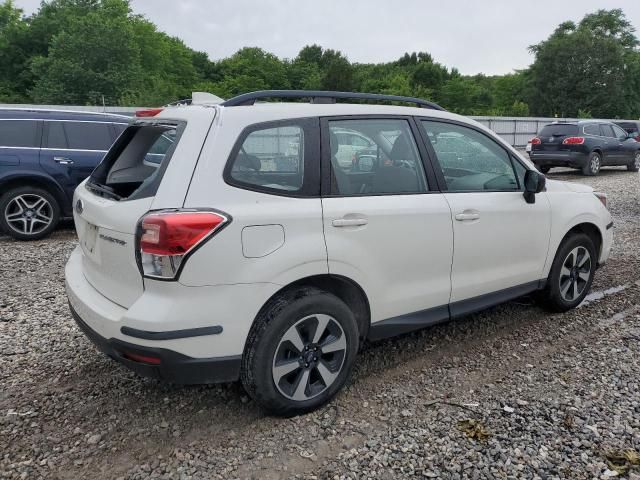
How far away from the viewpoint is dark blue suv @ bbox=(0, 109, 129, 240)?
23.8ft

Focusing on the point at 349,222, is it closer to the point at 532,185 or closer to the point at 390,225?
the point at 390,225

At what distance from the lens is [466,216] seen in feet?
11.6

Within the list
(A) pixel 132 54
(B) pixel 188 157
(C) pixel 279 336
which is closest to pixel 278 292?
(C) pixel 279 336

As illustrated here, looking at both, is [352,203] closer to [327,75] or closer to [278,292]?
[278,292]

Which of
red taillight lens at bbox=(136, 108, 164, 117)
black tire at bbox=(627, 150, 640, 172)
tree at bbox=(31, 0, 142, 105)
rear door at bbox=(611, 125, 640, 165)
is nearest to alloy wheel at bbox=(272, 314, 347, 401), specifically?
red taillight lens at bbox=(136, 108, 164, 117)

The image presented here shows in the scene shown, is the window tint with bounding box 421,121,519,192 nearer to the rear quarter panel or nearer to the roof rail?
the roof rail

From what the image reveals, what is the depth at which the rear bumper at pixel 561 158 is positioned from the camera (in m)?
15.4

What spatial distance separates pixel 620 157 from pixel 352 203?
16283 millimetres

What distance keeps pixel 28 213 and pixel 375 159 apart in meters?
5.79

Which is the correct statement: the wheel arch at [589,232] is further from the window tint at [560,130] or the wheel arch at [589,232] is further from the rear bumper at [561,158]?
the window tint at [560,130]

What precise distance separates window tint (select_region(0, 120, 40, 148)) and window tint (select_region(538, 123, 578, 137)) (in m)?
13.5

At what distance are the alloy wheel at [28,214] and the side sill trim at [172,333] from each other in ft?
18.2

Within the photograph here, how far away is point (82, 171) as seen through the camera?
7.53 m

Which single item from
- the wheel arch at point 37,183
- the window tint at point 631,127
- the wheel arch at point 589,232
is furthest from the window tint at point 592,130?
the wheel arch at point 37,183
